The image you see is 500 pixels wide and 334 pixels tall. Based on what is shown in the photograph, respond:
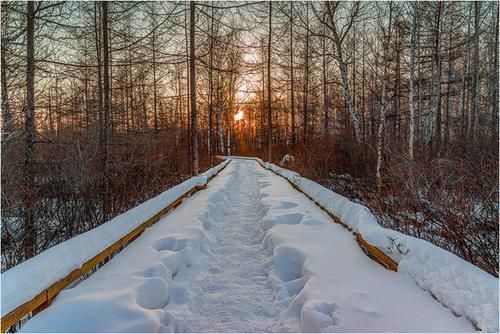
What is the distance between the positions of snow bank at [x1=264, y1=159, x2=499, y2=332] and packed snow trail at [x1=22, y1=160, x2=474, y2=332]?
0.32 feet

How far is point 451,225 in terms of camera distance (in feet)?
13.9

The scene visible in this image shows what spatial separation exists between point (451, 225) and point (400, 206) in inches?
76.7

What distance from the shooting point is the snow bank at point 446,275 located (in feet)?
7.32

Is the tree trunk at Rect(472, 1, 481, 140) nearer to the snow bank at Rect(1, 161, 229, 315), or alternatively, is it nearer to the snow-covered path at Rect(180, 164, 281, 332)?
the snow-covered path at Rect(180, 164, 281, 332)

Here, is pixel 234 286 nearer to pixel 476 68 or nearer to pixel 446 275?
pixel 446 275

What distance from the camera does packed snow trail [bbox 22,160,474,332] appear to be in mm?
2559

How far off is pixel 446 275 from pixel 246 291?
190cm

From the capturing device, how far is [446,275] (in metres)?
2.69

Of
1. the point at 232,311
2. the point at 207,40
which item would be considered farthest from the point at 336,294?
the point at 207,40

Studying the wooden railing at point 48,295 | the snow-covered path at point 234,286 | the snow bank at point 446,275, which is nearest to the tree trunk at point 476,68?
the snow-covered path at point 234,286

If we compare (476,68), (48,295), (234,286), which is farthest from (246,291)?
(476,68)

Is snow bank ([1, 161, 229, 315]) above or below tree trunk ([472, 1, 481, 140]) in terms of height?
below

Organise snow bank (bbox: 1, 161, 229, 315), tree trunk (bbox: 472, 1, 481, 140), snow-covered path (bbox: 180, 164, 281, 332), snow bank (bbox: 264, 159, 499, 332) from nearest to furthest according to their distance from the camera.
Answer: snow bank (bbox: 264, 159, 499, 332) < snow bank (bbox: 1, 161, 229, 315) < snow-covered path (bbox: 180, 164, 281, 332) < tree trunk (bbox: 472, 1, 481, 140)

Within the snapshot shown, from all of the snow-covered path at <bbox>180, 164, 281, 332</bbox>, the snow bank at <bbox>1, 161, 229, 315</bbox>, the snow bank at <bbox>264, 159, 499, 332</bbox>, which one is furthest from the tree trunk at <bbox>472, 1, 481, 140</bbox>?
the snow bank at <bbox>1, 161, 229, 315</bbox>
